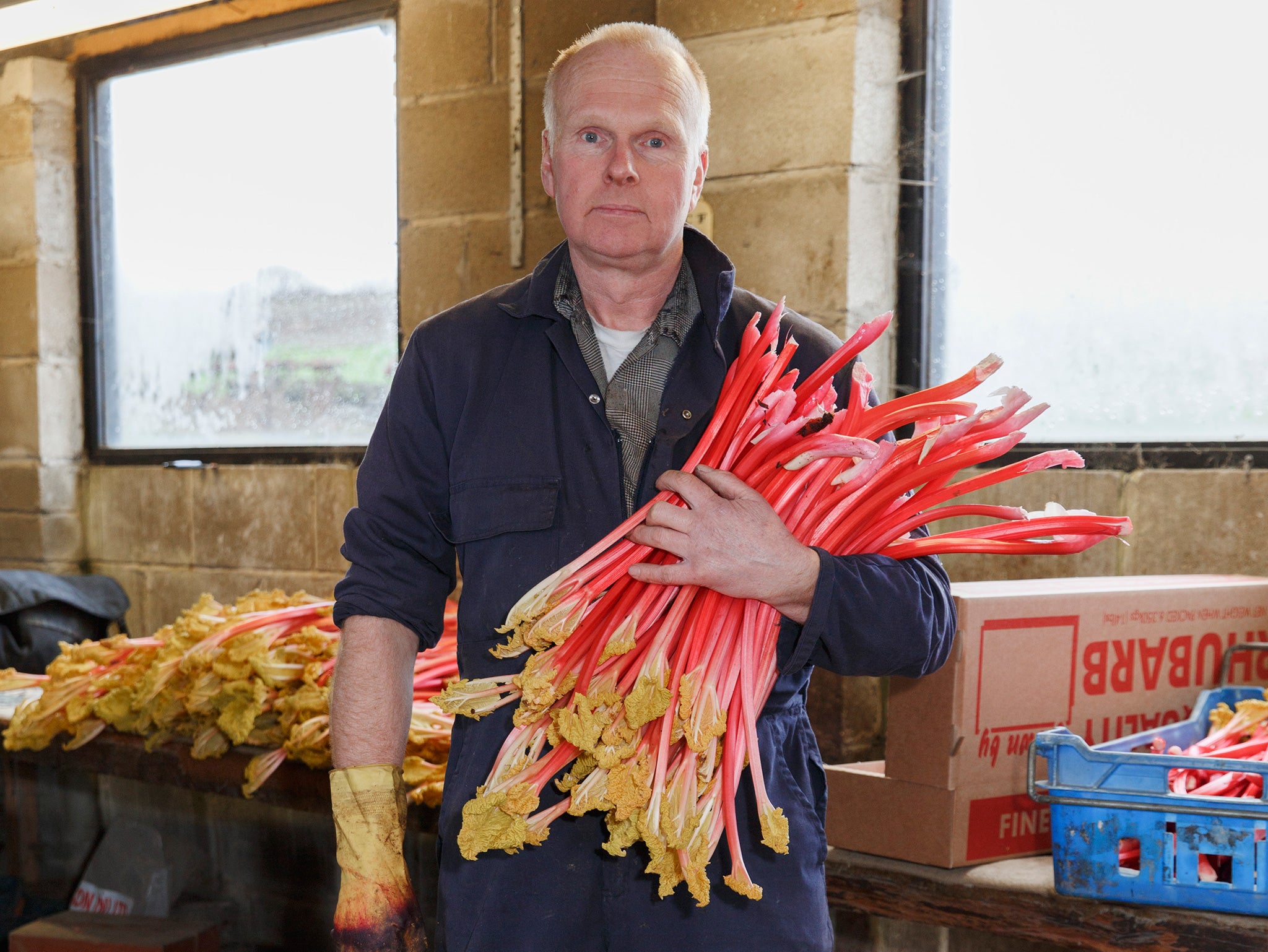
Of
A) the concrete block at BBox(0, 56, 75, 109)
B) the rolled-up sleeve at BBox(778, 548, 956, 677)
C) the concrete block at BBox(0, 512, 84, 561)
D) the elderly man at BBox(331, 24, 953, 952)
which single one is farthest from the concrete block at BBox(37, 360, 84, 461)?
the rolled-up sleeve at BBox(778, 548, 956, 677)

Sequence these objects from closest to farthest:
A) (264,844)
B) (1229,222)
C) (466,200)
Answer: (1229,222)
(466,200)
(264,844)

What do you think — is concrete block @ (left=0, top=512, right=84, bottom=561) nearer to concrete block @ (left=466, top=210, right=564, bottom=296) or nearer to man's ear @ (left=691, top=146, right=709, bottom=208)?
concrete block @ (left=466, top=210, right=564, bottom=296)

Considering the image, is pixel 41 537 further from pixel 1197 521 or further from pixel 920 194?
pixel 1197 521

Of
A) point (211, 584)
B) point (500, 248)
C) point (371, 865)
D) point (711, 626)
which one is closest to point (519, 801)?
point (711, 626)

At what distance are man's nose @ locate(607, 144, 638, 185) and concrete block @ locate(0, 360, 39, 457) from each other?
12.3 ft

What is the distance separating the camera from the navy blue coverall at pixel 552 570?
142cm

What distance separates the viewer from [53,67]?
463 cm

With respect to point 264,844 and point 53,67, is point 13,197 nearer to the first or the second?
point 53,67

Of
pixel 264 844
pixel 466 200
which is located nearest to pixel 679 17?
pixel 466 200

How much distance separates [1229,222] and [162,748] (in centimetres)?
264

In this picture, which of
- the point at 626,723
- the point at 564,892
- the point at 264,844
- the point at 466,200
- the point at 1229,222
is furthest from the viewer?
the point at 264,844

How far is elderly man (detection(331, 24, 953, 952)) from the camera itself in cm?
144

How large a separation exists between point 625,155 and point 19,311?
3856 millimetres

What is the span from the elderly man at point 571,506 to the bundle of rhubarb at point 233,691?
0.93 m
